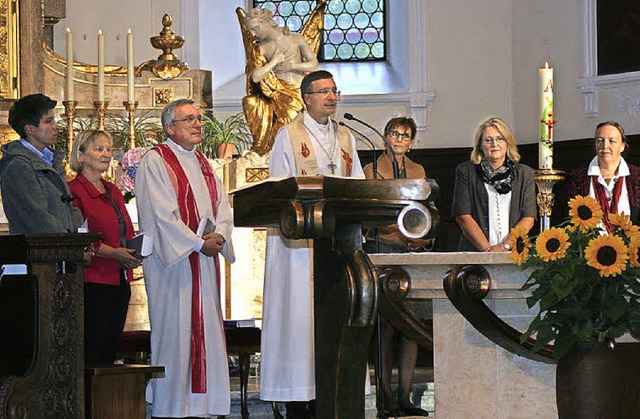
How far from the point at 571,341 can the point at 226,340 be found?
118 inches

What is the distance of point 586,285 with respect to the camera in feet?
14.3

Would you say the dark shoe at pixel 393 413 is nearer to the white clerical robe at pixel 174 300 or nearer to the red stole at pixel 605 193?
the white clerical robe at pixel 174 300

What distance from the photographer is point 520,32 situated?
36.9 ft

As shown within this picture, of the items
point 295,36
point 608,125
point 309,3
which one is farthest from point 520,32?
point 608,125

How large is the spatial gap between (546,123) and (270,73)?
13.8ft

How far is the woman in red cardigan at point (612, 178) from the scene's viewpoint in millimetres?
6323

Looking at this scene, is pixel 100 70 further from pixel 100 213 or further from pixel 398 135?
pixel 100 213

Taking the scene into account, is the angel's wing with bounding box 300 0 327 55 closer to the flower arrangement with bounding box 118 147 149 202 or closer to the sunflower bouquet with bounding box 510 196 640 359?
the flower arrangement with bounding box 118 147 149 202

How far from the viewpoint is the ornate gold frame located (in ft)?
28.1

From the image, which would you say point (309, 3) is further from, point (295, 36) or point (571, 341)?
point (571, 341)

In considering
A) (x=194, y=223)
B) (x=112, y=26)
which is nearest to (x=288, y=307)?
(x=194, y=223)

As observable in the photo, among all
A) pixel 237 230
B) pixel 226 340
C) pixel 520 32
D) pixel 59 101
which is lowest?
pixel 226 340

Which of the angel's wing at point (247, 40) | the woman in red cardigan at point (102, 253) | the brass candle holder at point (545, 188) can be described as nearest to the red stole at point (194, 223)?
the woman in red cardigan at point (102, 253)

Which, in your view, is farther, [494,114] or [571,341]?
[494,114]
